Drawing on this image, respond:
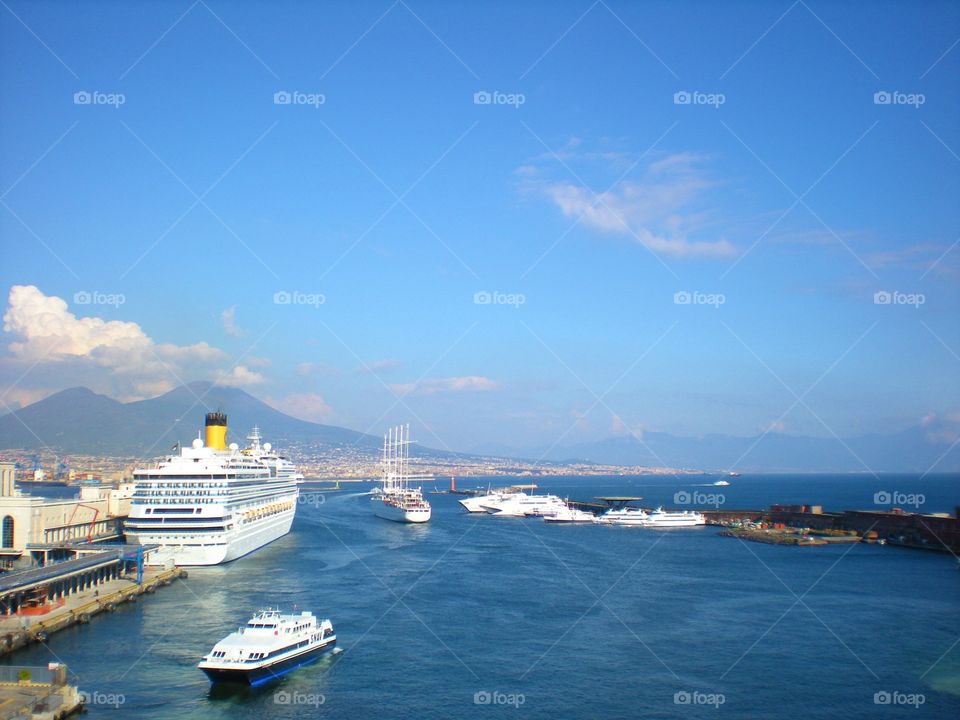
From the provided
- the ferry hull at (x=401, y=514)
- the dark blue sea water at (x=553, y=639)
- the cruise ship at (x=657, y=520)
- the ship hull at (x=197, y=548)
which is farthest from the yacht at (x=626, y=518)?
the ship hull at (x=197, y=548)

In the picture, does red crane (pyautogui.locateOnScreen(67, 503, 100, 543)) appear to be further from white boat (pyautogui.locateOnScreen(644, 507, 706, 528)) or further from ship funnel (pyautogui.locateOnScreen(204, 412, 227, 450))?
white boat (pyautogui.locateOnScreen(644, 507, 706, 528))

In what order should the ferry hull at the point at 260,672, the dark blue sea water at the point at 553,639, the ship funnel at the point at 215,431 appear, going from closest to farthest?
the dark blue sea water at the point at 553,639 < the ferry hull at the point at 260,672 < the ship funnel at the point at 215,431

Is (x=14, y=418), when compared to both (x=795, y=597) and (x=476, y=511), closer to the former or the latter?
(x=476, y=511)

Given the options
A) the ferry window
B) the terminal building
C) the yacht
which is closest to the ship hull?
the terminal building

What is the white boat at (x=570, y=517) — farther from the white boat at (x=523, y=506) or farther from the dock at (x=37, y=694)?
the dock at (x=37, y=694)

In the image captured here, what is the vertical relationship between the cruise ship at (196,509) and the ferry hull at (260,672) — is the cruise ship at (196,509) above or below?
above

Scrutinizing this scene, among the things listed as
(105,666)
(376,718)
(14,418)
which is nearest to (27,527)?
(105,666)

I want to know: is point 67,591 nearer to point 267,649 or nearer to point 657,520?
point 267,649
